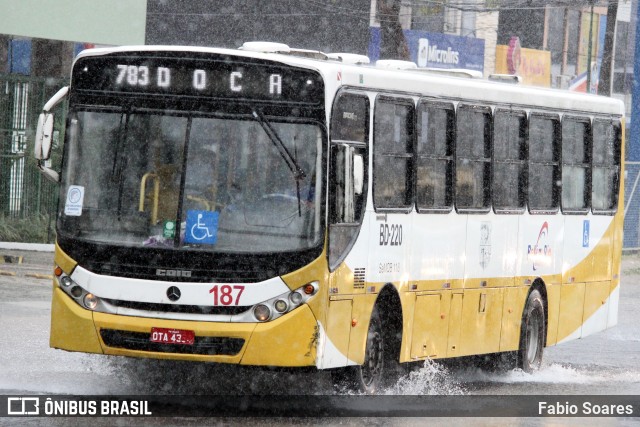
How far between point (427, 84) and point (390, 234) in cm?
159

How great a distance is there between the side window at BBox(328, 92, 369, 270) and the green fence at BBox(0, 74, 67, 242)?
52.2 feet

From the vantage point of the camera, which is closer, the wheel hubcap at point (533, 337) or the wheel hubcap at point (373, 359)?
the wheel hubcap at point (373, 359)

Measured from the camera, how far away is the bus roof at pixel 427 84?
1245 cm

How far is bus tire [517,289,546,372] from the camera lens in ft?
56.0

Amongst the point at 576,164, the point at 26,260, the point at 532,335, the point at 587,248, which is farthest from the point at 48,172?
the point at 26,260

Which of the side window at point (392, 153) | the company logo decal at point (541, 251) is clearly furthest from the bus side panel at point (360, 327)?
the company logo decal at point (541, 251)

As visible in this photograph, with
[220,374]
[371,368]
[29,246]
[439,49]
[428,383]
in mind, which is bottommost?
[428,383]

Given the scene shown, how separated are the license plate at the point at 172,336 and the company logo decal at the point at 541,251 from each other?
577cm

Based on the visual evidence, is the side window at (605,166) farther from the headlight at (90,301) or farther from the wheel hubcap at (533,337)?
the headlight at (90,301)

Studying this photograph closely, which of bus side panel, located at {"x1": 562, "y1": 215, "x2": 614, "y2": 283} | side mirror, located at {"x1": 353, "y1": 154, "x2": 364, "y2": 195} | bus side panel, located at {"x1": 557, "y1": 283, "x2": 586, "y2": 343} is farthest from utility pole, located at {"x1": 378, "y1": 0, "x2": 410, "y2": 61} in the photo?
side mirror, located at {"x1": 353, "y1": 154, "x2": 364, "y2": 195}

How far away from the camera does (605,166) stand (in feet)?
62.0

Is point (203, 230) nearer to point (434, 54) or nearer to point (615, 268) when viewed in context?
point (615, 268)

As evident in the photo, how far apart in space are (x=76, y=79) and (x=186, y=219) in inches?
61.8

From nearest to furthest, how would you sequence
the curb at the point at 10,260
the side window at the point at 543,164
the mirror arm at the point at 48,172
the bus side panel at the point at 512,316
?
the mirror arm at the point at 48,172
the bus side panel at the point at 512,316
the side window at the point at 543,164
the curb at the point at 10,260
